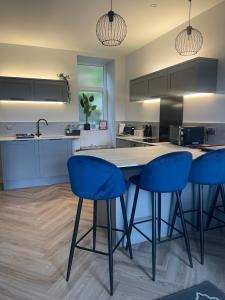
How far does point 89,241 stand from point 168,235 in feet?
2.94

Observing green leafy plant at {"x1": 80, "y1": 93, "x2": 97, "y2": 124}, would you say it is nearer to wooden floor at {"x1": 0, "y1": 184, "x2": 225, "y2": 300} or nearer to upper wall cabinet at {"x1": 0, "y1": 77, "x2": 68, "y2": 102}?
upper wall cabinet at {"x1": 0, "y1": 77, "x2": 68, "y2": 102}

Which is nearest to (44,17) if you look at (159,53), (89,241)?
(159,53)

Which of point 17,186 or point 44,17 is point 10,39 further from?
point 17,186

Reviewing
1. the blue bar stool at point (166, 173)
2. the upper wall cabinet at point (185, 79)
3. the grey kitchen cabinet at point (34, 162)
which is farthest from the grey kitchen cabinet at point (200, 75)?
the grey kitchen cabinet at point (34, 162)

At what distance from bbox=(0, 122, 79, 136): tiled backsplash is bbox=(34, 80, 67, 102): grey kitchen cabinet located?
58 centimetres

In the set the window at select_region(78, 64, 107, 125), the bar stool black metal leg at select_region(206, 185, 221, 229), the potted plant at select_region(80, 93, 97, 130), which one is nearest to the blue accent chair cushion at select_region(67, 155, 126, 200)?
the bar stool black metal leg at select_region(206, 185, 221, 229)

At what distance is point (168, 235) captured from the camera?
8.45 ft

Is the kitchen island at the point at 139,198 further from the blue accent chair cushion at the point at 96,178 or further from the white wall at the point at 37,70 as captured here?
the white wall at the point at 37,70

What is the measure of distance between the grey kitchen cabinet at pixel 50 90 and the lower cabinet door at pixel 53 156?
41.3 inches

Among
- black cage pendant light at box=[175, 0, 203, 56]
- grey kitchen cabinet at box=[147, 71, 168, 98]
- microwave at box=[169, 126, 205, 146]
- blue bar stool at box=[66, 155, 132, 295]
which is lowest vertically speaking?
blue bar stool at box=[66, 155, 132, 295]

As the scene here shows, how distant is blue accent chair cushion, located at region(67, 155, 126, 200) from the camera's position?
1686 millimetres

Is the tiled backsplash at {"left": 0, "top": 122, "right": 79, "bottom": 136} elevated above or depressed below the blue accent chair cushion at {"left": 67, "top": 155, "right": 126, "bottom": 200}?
above

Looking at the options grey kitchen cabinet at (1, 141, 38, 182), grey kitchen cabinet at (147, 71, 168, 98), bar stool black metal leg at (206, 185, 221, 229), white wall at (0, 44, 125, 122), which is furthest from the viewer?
white wall at (0, 44, 125, 122)

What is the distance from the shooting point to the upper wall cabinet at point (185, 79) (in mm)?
3104
